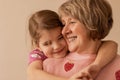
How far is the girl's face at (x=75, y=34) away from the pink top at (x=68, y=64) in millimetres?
32

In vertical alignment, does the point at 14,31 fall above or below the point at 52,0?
below

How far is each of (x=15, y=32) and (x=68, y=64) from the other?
84cm

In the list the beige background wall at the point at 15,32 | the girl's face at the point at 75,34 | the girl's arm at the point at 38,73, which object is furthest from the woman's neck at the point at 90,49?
the beige background wall at the point at 15,32

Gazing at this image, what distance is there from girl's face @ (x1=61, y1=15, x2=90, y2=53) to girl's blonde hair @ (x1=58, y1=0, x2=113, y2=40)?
2 centimetres

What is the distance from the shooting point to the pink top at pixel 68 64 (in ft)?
3.30

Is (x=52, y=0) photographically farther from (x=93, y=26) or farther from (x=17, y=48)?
(x=93, y=26)

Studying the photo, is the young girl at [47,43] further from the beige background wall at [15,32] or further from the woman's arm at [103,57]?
the beige background wall at [15,32]

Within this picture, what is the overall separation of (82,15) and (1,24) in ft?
2.92

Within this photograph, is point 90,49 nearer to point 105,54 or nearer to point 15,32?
point 105,54

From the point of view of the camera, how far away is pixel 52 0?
1800mm

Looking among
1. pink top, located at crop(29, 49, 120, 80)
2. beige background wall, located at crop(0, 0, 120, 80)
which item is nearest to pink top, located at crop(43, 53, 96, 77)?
pink top, located at crop(29, 49, 120, 80)

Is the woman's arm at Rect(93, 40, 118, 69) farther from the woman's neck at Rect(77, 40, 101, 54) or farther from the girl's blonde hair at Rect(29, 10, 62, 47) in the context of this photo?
the girl's blonde hair at Rect(29, 10, 62, 47)

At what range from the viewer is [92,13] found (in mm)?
1017

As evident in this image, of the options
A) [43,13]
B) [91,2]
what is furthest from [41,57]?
[91,2]
